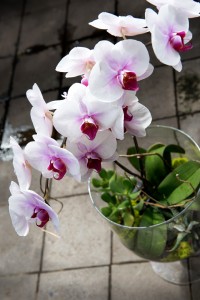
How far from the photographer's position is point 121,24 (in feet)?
2.21

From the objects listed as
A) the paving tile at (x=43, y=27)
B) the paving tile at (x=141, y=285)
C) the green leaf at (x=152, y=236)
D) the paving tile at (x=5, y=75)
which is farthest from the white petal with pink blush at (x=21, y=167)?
the paving tile at (x=43, y=27)

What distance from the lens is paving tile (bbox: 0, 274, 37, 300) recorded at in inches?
54.8

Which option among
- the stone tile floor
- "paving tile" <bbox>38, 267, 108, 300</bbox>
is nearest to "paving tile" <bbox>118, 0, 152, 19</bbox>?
the stone tile floor

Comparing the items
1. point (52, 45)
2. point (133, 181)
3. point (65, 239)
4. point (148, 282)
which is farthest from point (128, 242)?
point (52, 45)

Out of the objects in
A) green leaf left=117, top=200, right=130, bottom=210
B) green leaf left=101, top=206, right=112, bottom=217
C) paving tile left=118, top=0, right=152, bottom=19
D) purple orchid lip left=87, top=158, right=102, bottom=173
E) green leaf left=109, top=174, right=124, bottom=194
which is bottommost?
paving tile left=118, top=0, right=152, bottom=19

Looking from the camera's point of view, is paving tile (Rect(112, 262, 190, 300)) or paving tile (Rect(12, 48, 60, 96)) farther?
paving tile (Rect(12, 48, 60, 96))

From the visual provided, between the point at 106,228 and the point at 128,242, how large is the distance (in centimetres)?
42

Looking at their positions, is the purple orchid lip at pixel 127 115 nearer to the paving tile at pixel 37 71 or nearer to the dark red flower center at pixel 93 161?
the dark red flower center at pixel 93 161

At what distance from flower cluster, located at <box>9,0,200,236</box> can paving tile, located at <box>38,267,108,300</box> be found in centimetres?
68

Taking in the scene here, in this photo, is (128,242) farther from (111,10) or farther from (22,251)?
(111,10)

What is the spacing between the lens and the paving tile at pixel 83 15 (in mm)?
1919

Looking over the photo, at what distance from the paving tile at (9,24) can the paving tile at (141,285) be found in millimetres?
1065

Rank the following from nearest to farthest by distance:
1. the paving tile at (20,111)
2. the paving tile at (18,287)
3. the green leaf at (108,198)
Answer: the green leaf at (108,198), the paving tile at (18,287), the paving tile at (20,111)

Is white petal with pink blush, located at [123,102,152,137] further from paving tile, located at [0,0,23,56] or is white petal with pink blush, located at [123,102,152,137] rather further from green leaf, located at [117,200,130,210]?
paving tile, located at [0,0,23,56]
